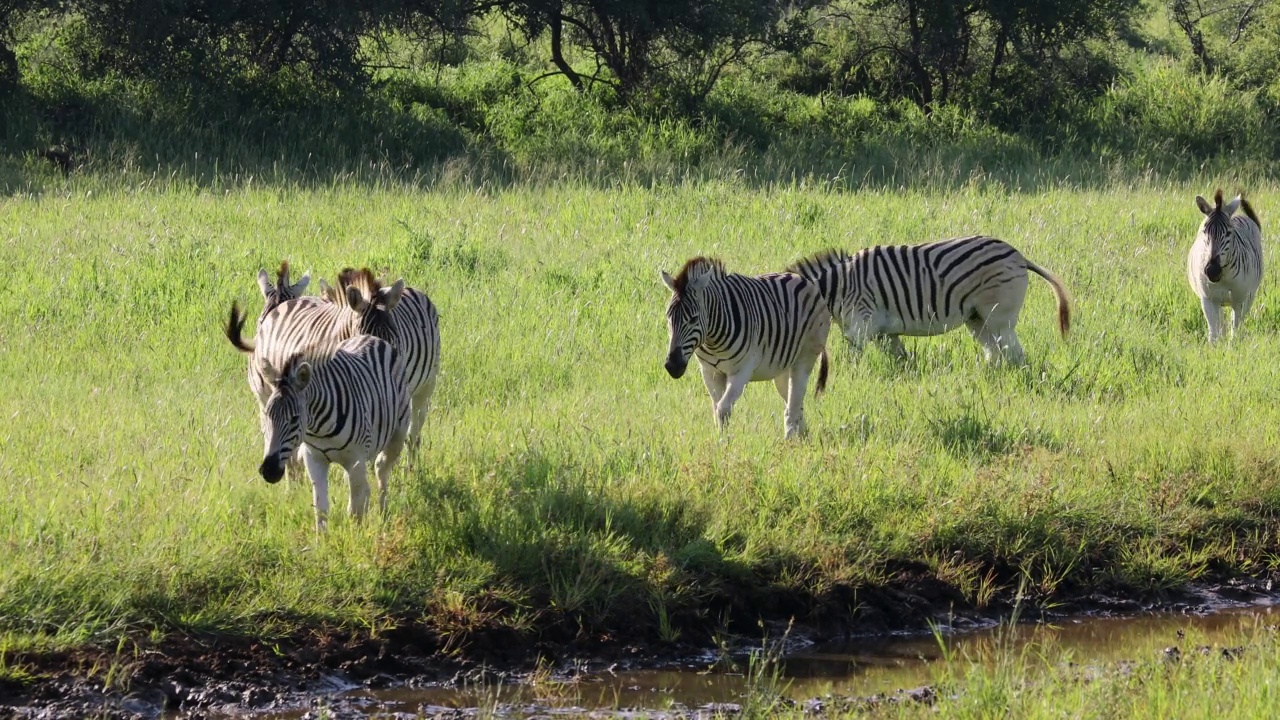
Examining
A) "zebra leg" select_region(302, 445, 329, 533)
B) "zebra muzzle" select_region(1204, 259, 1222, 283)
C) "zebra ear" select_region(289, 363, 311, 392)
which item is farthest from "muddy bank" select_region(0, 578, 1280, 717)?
"zebra muzzle" select_region(1204, 259, 1222, 283)

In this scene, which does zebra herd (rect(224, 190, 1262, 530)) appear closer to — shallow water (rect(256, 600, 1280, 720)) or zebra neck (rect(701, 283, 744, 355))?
zebra neck (rect(701, 283, 744, 355))

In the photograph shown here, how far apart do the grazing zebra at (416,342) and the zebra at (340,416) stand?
0.47 metres

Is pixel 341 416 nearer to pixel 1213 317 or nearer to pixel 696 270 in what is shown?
pixel 696 270

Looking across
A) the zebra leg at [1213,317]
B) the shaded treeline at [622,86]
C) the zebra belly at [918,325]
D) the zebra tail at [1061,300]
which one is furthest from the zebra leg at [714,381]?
the shaded treeline at [622,86]

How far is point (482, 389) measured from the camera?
990cm

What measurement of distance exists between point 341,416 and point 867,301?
5.40m

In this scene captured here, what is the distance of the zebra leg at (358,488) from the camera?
6.92 m

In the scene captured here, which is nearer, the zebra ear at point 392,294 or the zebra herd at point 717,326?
the zebra herd at point 717,326

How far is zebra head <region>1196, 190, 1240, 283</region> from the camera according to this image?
1159cm

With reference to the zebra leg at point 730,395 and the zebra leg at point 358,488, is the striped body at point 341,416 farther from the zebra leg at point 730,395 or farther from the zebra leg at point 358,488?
the zebra leg at point 730,395

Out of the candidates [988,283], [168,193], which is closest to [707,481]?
[988,283]

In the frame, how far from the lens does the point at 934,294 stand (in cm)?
1093

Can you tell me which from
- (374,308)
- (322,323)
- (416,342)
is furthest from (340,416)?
(322,323)

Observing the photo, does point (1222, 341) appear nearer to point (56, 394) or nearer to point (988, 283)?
point (988, 283)
